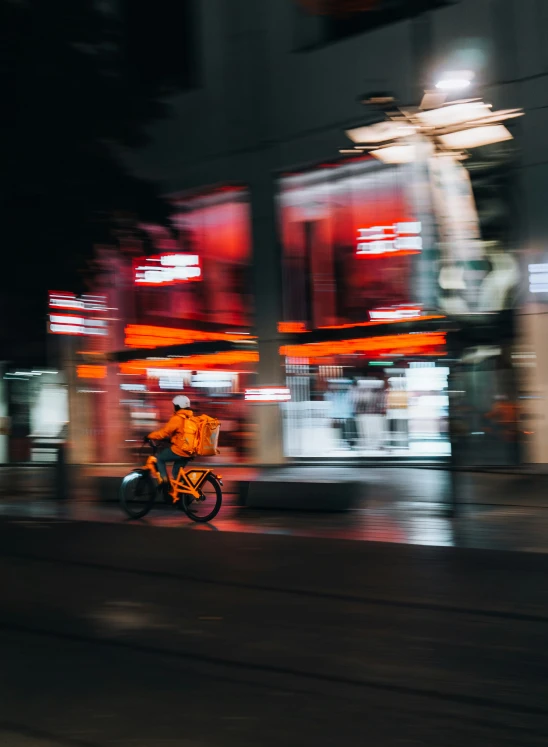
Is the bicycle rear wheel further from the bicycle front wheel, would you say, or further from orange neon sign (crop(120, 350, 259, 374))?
orange neon sign (crop(120, 350, 259, 374))

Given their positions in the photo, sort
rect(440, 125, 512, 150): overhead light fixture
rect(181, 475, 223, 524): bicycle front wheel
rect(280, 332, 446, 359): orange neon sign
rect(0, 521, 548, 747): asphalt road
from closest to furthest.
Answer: rect(0, 521, 548, 747): asphalt road, rect(181, 475, 223, 524): bicycle front wheel, rect(440, 125, 512, 150): overhead light fixture, rect(280, 332, 446, 359): orange neon sign

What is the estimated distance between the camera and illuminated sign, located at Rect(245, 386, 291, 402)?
21797 millimetres

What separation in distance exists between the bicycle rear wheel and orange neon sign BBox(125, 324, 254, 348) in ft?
29.8

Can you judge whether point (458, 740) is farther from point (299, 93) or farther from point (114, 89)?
point (299, 93)

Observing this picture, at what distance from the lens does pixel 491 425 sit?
18.9 meters

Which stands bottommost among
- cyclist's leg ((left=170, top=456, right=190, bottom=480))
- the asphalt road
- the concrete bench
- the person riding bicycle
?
the asphalt road

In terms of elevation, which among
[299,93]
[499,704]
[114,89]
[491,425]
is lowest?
[499,704]

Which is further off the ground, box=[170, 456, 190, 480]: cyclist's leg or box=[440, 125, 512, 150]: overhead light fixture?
box=[440, 125, 512, 150]: overhead light fixture

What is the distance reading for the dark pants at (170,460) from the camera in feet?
44.3

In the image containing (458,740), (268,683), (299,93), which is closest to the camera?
(458,740)

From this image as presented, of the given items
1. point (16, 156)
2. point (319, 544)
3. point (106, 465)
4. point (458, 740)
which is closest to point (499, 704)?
point (458, 740)

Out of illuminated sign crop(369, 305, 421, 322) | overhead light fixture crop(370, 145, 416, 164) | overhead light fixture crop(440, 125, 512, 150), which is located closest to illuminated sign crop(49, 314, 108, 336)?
illuminated sign crop(369, 305, 421, 322)

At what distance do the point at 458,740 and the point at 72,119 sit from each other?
964 cm

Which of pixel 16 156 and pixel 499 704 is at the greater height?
pixel 16 156
